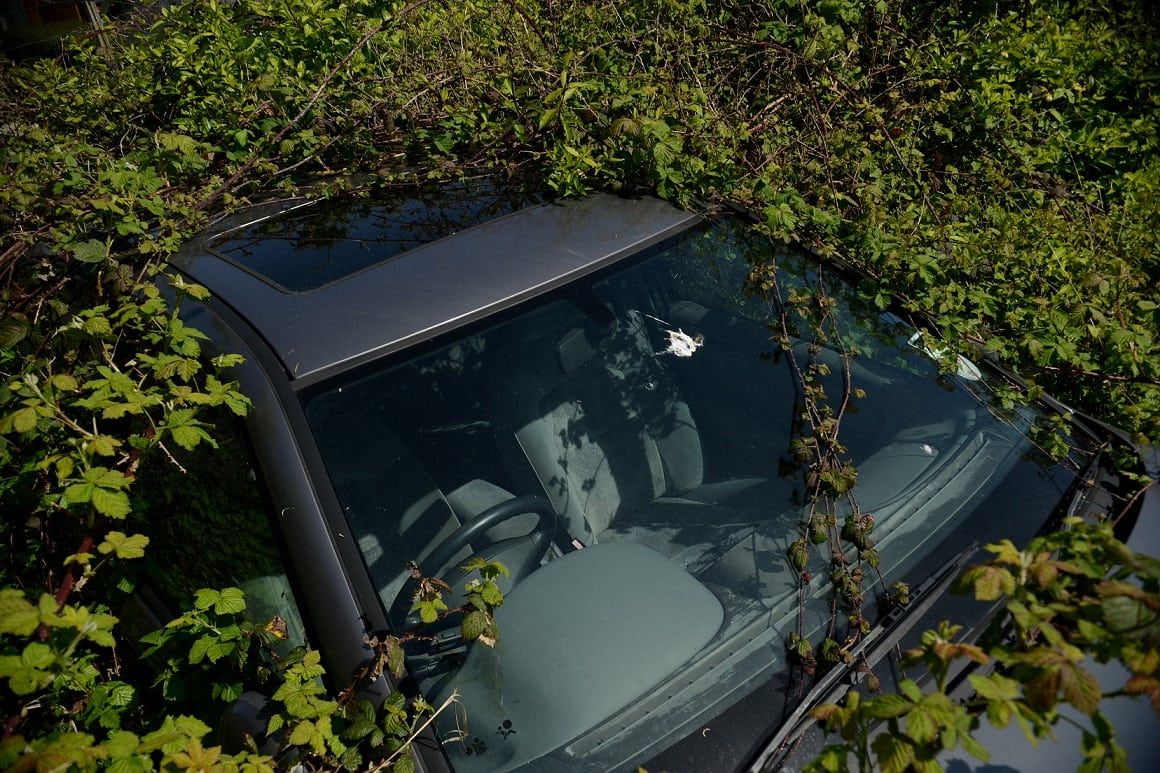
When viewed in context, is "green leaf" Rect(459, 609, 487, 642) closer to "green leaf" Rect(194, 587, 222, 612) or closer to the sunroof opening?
"green leaf" Rect(194, 587, 222, 612)

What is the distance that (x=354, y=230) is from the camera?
8.20ft

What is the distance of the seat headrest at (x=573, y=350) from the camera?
2414 millimetres

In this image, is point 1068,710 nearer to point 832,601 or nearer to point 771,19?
point 832,601

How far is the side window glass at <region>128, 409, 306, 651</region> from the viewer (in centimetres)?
192

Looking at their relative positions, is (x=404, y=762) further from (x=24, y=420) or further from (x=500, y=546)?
(x=24, y=420)

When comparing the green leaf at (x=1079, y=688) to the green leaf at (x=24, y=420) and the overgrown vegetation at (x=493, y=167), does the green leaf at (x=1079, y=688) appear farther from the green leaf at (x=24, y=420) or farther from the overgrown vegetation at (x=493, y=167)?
the green leaf at (x=24, y=420)

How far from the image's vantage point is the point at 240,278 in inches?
90.5

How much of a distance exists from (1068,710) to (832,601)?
484 mm

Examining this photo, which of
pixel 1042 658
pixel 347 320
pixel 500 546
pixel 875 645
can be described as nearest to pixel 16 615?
pixel 347 320

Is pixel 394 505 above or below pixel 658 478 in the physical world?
above

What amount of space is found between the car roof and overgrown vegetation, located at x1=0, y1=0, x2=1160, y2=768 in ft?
0.44

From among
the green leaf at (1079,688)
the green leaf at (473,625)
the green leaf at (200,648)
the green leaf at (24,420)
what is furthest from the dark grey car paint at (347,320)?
the green leaf at (1079,688)

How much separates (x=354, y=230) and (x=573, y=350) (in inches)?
27.6

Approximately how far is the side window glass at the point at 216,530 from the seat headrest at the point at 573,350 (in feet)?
2.77
